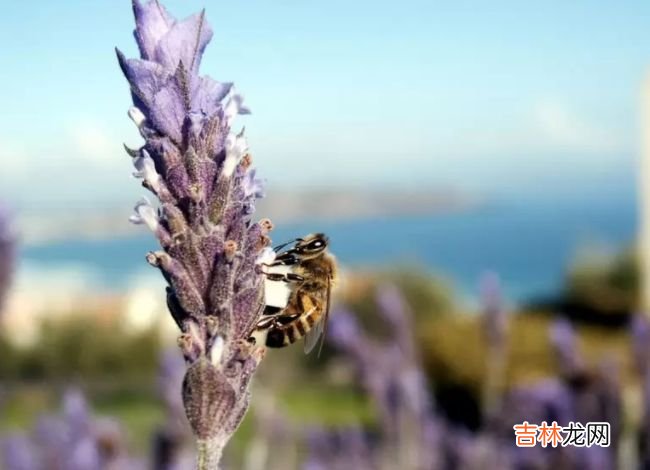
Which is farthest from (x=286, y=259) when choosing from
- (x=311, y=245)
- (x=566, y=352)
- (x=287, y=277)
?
(x=566, y=352)

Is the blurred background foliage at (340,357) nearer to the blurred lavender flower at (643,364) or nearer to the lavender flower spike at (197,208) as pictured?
the blurred lavender flower at (643,364)

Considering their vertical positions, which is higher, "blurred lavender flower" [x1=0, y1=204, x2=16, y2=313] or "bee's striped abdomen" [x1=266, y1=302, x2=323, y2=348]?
"bee's striped abdomen" [x1=266, y1=302, x2=323, y2=348]

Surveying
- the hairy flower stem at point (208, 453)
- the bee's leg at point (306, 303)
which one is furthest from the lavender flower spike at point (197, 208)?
the bee's leg at point (306, 303)

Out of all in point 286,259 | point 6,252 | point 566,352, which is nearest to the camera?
point 286,259

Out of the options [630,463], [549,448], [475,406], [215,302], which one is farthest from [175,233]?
[475,406]

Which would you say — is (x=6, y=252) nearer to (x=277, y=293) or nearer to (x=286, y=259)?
(x=277, y=293)

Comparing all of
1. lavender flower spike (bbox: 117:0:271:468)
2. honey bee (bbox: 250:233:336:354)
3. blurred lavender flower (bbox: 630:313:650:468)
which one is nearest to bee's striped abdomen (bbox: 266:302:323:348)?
honey bee (bbox: 250:233:336:354)

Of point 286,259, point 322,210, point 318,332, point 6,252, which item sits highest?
Answer: point 286,259

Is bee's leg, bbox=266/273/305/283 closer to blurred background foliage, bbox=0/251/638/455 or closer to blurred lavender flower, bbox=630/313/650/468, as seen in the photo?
blurred lavender flower, bbox=630/313/650/468
